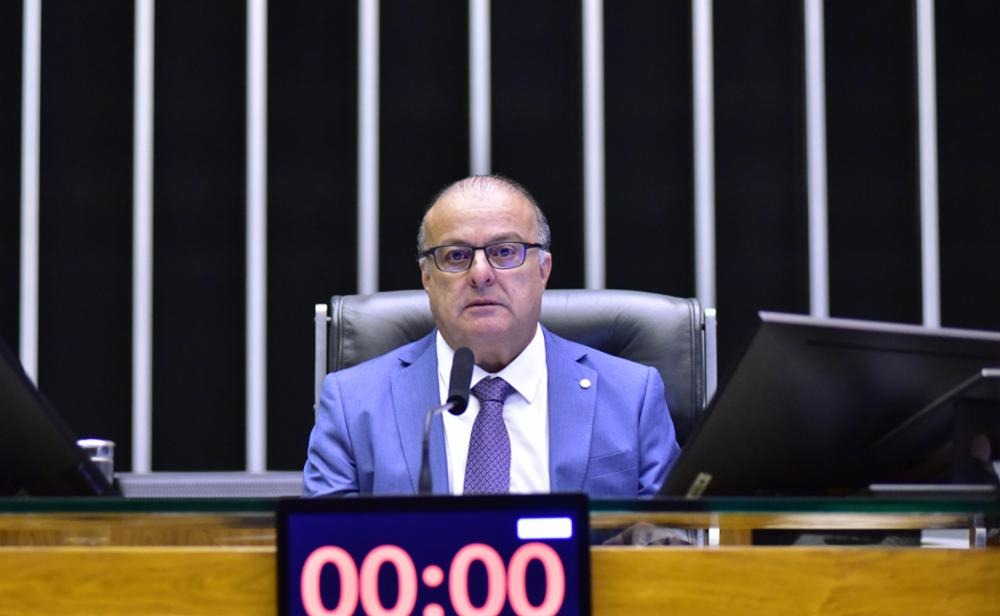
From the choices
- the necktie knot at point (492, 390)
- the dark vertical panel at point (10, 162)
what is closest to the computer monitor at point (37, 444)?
the necktie knot at point (492, 390)

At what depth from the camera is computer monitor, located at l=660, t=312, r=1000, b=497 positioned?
124cm

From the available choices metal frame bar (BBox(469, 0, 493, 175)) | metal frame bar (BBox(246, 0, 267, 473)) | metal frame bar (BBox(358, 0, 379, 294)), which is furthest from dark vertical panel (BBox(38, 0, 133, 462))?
metal frame bar (BBox(469, 0, 493, 175))

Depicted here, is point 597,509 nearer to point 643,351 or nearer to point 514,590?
point 514,590

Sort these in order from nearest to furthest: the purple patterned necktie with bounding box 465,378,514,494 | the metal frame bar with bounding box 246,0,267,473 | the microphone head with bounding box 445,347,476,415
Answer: the microphone head with bounding box 445,347,476,415 → the purple patterned necktie with bounding box 465,378,514,494 → the metal frame bar with bounding box 246,0,267,473

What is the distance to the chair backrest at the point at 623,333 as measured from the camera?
7.63 feet

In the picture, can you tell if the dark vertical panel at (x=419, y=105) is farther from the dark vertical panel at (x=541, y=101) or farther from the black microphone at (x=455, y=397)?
the black microphone at (x=455, y=397)

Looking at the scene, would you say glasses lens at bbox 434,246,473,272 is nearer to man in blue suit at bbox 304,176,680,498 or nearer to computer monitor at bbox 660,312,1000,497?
man in blue suit at bbox 304,176,680,498

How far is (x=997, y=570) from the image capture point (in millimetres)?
1038

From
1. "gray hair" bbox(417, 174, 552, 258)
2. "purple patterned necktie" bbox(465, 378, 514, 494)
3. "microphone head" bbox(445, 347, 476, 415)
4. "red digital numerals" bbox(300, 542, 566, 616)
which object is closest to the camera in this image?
"red digital numerals" bbox(300, 542, 566, 616)

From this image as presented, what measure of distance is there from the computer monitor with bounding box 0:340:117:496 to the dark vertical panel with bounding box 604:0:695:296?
2.04m

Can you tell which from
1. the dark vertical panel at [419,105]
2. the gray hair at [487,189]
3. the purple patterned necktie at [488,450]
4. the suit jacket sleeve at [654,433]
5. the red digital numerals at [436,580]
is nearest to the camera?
the red digital numerals at [436,580]

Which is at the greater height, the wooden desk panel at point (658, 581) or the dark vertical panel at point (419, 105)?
the dark vertical panel at point (419, 105)

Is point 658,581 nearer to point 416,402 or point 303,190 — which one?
point 416,402

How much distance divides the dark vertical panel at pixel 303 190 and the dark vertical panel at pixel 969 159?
1522 millimetres
